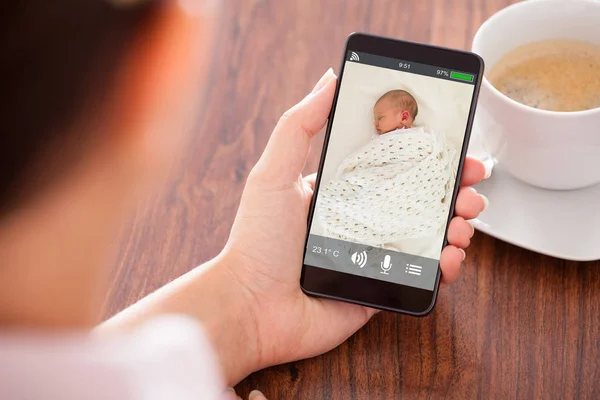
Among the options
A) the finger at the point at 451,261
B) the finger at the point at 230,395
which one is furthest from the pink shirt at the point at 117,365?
the finger at the point at 451,261

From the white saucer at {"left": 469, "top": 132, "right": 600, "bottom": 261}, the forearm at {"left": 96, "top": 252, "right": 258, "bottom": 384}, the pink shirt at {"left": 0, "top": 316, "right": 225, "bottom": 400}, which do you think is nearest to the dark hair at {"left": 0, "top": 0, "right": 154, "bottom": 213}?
the pink shirt at {"left": 0, "top": 316, "right": 225, "bottom": 400}

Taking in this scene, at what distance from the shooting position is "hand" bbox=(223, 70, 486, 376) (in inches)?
25.6

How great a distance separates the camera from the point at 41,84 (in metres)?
Answer: 0.29

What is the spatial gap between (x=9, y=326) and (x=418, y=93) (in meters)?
0.45

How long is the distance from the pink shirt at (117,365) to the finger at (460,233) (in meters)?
0.26

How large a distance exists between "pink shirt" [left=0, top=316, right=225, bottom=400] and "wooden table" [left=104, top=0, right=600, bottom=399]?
0.20 ft

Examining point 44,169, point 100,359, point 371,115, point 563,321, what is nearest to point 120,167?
point 44,169

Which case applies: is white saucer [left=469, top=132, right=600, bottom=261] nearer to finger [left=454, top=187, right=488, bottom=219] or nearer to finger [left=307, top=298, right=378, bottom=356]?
finger [left=454, top=187, right=488, bottom=219]

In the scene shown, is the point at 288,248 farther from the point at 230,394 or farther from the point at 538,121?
the point at 538,121

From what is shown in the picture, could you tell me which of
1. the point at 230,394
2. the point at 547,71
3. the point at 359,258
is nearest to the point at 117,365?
the point at 230,394

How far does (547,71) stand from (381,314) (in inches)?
12.1

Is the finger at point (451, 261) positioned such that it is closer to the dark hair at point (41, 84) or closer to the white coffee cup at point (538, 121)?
the white coffee cup at point (538, 121)

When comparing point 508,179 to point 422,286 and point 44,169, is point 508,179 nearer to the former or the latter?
point 422,286

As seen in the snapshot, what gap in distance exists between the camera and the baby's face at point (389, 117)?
67cm
